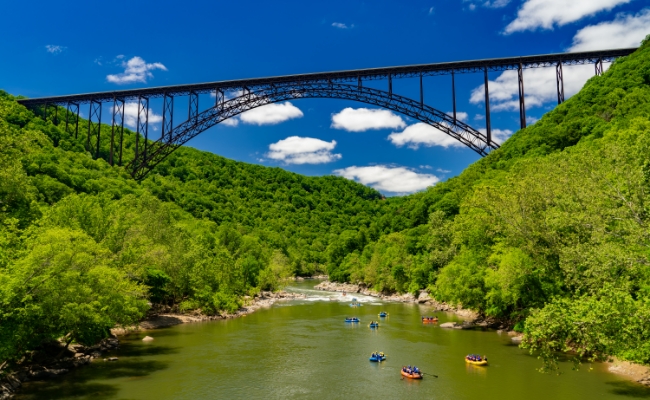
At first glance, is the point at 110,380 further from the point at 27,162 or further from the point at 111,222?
the point at 27,162

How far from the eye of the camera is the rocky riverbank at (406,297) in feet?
137

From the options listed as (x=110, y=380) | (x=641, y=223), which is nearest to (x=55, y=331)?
(x=110, y=380)

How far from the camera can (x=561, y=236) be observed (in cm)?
2469

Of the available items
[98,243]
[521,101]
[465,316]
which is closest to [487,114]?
[521,101]

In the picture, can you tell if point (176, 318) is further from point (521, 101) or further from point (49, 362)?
point (521, 101)

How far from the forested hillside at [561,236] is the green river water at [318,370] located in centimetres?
175

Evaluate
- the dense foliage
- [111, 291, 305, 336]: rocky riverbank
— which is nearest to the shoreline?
the dense foliage

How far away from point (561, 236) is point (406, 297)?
32864 millimetres

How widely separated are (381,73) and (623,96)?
2709 centimetres

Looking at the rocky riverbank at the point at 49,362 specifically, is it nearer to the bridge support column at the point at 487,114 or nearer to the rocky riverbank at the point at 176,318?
the rocky riverbank at the point at 176,318

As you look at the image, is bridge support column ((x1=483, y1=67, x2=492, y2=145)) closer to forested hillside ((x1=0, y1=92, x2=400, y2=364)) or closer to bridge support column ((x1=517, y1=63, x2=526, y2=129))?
bridge support column ((x1=517, y1=63, x2=526, y2=129))

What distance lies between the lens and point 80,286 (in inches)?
742

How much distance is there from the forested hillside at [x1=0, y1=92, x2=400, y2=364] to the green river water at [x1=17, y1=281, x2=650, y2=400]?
2.57 m

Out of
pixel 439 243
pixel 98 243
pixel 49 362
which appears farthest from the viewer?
pixel 439 243
